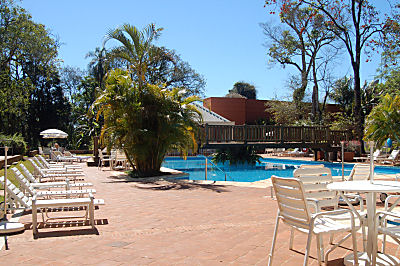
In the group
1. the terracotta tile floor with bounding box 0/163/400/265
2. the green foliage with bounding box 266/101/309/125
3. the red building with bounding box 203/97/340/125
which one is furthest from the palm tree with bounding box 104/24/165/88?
the red building with bounding box 203/97/340/125

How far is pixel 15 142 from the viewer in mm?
22344

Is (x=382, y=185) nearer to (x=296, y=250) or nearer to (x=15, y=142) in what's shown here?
(x=296, y=250)

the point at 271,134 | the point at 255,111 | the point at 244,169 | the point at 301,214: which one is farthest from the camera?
the point at 255,111

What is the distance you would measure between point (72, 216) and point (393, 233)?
17.7ft

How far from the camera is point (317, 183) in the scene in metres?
5.24

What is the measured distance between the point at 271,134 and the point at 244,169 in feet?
9.11

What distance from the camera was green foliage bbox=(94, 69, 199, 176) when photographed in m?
13.3

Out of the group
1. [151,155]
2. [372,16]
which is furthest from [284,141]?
[151,155]

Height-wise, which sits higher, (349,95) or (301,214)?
(349,95)

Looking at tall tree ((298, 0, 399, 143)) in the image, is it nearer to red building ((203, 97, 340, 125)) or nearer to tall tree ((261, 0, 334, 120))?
tall tree ((261, 0, 334, 120))

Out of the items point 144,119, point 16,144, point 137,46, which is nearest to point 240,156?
point 144,119

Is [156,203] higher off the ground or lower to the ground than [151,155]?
lower

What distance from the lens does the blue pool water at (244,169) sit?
17.8 metres

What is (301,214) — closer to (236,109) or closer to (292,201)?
(292,201)
